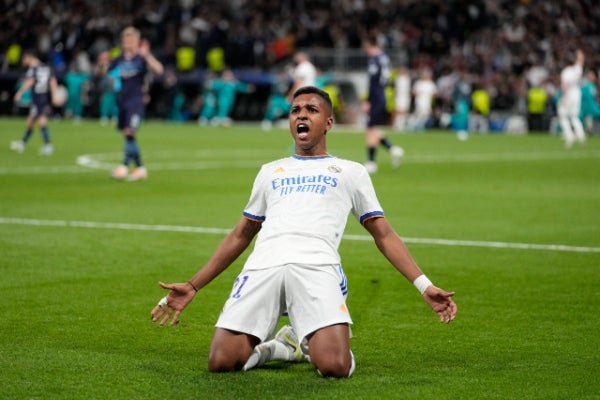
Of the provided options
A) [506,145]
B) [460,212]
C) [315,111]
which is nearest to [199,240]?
[460,212]

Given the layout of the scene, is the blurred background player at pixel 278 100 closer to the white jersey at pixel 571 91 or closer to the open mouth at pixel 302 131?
the white jersey at pixel 571 91

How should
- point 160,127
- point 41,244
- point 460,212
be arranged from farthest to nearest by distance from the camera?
point 160,127, point 460,212, point 41,244

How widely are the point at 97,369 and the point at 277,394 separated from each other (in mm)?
1184

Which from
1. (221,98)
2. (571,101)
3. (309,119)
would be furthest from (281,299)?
(221,98)

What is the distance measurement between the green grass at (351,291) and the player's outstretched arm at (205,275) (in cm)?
35

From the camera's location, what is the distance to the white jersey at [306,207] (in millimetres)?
7094

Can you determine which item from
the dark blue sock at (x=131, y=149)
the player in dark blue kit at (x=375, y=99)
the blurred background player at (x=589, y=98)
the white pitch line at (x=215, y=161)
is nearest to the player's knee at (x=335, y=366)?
the dark blue sock at (x=131, y=149)

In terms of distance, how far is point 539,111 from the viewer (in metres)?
44.3

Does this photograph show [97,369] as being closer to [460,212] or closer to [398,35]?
[460,212]

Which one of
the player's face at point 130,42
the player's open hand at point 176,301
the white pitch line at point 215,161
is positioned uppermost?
the player's face at point 130,42

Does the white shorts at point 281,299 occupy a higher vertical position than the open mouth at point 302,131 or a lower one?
lower

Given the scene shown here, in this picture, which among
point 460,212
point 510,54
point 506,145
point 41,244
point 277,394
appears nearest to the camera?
point 277,394

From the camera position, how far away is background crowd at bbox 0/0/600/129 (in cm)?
4572

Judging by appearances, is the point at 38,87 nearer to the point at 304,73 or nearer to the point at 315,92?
the point at 304,73
